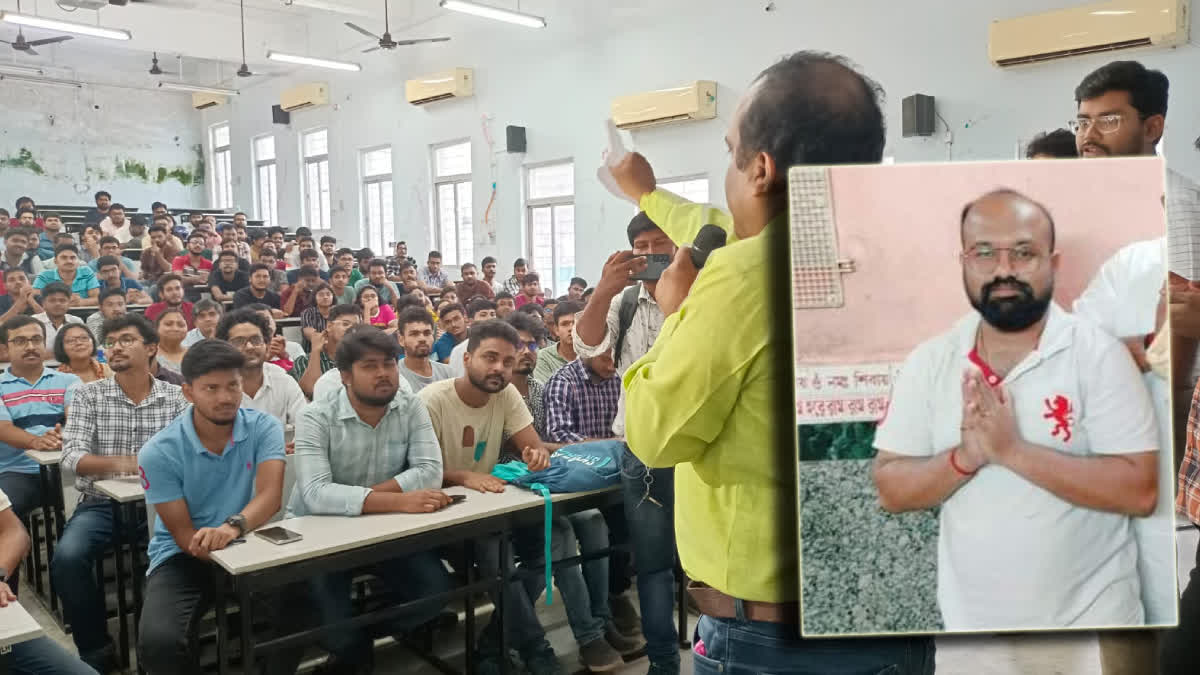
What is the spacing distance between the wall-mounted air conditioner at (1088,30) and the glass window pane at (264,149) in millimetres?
11744

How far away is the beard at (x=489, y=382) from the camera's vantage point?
284 centimetres

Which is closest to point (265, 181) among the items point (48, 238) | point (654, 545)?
point (48, 238)

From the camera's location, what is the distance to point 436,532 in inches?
92.9

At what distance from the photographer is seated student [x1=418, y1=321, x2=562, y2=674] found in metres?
2.67

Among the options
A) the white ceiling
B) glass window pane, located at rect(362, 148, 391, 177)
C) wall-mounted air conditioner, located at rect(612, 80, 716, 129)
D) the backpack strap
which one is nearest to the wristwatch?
the backpack strap

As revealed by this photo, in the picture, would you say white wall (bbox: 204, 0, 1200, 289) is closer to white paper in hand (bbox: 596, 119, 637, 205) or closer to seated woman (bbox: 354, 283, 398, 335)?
seated woman (bbox: 354, 283, 398, 335)

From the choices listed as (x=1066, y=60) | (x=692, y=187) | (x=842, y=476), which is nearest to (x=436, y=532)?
(x=842, y=476)

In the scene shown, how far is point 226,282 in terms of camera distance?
7477mm

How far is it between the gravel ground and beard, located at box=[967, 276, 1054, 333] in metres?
0.17

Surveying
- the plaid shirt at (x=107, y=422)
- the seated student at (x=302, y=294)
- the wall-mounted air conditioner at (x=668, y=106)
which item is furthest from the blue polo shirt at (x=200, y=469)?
the wall-mounted air conditioner at (x=668, y=106)

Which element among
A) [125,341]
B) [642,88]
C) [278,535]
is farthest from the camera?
[642,88]

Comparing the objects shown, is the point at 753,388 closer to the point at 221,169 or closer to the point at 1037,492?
the point at 1037,492

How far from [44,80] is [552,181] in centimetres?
992

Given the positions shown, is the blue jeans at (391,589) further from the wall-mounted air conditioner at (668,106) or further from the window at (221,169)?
the window at (221,169)
